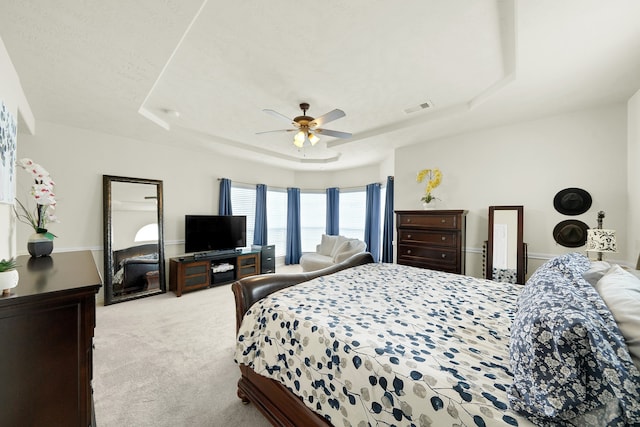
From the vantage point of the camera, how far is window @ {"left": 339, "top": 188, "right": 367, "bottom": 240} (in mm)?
5965

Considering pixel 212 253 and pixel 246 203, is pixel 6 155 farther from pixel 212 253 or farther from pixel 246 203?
pixel 246 203

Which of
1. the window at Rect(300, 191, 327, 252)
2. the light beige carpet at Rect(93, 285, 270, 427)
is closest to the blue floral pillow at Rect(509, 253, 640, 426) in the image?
the light beige carpet at Rect(93, 285, 270, 427)

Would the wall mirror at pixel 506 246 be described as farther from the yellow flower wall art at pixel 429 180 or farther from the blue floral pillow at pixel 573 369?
the blue floral pillow at pixel 573 369

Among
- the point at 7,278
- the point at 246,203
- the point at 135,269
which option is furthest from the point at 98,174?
the point at 7,278

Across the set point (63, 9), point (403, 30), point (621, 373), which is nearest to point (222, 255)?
point (63, 9)

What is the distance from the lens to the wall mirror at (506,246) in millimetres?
3092

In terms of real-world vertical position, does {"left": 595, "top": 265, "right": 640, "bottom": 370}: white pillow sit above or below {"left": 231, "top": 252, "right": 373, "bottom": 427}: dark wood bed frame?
above

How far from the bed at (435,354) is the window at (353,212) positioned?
3.97m

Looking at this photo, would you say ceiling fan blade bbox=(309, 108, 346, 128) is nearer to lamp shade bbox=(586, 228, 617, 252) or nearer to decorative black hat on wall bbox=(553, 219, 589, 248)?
lamp shade bbox=(586, 228, 617, 252)

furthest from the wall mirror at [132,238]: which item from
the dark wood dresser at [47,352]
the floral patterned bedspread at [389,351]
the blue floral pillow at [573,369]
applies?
the blue floral pillow at [573,369]

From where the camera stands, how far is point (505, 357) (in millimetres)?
1054

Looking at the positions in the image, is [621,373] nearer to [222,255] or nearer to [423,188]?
[423,188]

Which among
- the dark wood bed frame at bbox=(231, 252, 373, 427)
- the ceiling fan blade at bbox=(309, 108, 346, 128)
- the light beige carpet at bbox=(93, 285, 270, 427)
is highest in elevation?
the ceiling fan blade at bbox=(309, 108, 346, 128)

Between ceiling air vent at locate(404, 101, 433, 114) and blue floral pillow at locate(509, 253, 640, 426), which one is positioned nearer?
blue floral pillow at locate(509, 253, 640, 426)
